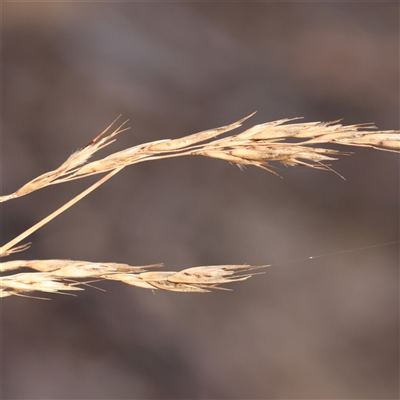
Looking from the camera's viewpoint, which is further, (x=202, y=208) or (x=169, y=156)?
(x=202, y=208)

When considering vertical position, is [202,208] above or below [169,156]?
above

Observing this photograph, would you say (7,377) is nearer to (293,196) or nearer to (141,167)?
(141,167)

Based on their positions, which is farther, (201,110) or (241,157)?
(201,110)

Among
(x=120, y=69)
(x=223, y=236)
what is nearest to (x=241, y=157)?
(x=223, y=236)

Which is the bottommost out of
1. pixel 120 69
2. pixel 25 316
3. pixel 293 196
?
pixel 25 316

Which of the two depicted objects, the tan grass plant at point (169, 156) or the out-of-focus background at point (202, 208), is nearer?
the tan grass plant at point (169, 156)
